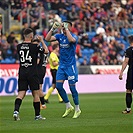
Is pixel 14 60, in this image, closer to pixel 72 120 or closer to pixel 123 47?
pixel 123 47

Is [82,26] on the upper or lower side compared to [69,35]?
lower

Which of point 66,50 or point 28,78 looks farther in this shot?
point 66,50

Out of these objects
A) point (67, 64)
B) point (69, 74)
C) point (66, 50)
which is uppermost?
point (66, 50)

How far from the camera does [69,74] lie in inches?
596

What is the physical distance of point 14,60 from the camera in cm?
3000

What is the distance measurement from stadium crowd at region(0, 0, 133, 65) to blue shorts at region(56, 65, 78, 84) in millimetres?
14813

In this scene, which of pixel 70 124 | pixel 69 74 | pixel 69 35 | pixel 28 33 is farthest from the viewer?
pixel 69 74

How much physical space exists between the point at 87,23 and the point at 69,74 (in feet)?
70.9

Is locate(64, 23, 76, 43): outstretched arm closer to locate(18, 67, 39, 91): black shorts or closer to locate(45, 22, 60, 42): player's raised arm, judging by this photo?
locate(45, 22, 60, 42): player's raised arm

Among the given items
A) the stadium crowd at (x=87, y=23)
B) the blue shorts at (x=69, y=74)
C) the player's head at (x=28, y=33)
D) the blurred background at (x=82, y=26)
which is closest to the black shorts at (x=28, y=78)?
the player's head at (x=28, y=33)

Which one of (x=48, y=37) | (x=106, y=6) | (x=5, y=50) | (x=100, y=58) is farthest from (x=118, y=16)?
(x=48, y=37)

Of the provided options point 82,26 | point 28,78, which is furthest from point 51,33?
point 82,26

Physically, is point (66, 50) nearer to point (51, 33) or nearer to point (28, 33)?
point (51, 33)

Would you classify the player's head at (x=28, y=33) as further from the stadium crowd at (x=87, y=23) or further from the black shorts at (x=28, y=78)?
the stadium crowd at (x=87, y=23)
